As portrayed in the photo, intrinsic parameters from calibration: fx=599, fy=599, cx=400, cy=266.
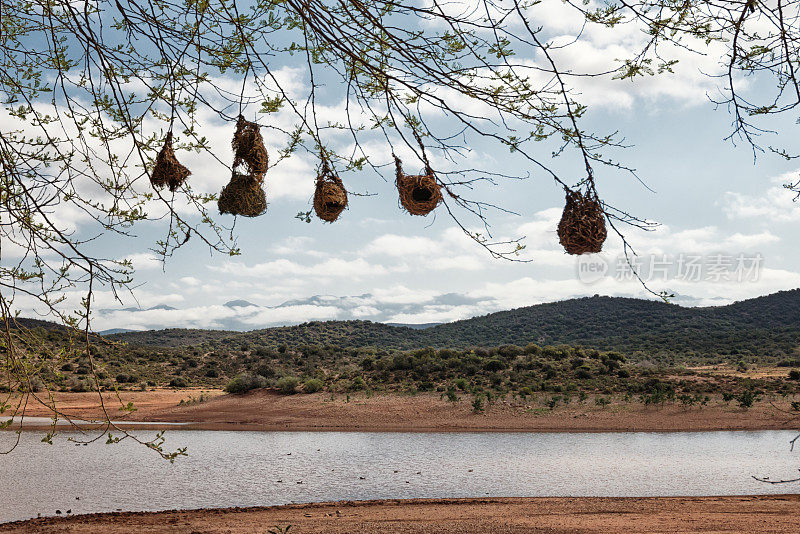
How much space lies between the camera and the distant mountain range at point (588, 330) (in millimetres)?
41647

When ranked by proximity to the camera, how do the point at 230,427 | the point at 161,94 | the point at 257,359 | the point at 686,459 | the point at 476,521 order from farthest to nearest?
the point at 257,359 < the point at 230,427 < the point at 686,459 < the point at 476,521 < the point at 161,94

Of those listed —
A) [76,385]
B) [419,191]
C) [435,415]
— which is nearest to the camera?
[419,191]

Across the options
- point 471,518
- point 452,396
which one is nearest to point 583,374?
point 452,396

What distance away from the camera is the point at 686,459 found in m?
11.9

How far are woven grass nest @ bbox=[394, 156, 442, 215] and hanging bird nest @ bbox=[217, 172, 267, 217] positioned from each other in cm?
134

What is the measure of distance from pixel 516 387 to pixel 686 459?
33.3 feet

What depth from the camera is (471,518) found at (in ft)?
23.8

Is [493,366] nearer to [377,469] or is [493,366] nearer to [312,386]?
[312,386]

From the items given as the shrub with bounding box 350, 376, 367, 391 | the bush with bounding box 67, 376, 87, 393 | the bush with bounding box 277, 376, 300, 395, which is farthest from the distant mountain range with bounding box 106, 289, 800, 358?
the bush with bounding box 277, 376, 300, 395

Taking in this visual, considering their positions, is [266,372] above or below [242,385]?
above

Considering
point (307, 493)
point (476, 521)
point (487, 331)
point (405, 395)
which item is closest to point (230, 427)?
point (405, 395)

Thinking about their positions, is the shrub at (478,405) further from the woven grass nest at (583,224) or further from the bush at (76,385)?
the bush at (76,385)

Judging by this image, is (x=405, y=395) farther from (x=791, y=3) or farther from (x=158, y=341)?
(x=158, y=341)

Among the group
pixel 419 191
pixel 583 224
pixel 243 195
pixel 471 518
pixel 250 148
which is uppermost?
pixel 250 148
